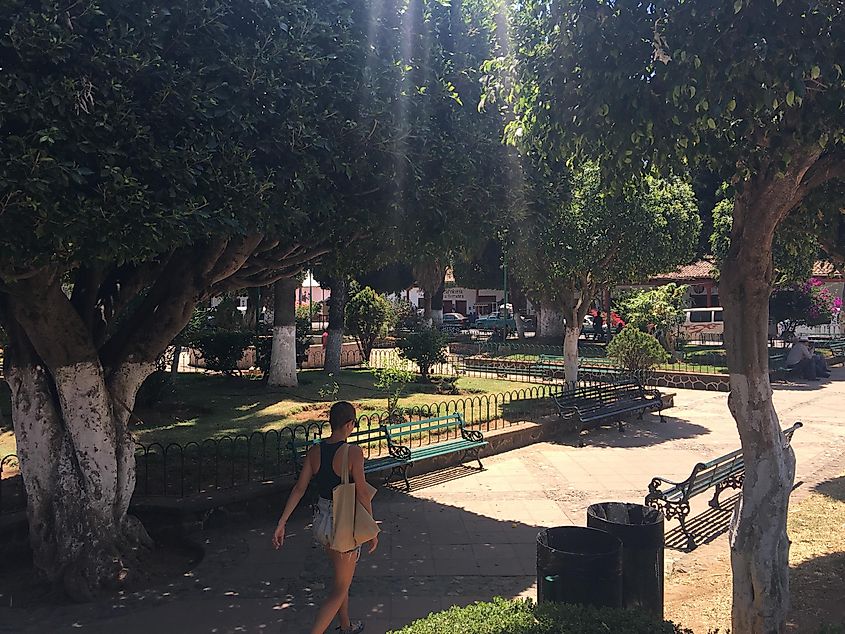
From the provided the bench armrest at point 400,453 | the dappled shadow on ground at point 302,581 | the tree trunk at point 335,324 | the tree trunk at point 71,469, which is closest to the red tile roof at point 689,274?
the tree trunk at point 335,324

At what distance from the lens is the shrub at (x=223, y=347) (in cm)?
1723

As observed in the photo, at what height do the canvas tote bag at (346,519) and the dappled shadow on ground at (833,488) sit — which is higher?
the canvas tote bag at (346,519)

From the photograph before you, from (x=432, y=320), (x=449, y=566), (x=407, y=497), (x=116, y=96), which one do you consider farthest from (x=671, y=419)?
(x=432, y=320)

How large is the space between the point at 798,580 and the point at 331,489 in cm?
382

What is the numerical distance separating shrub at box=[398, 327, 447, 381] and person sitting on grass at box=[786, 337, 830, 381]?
36.8 feet

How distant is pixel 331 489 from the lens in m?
4.48

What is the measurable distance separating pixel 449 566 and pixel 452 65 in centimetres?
535

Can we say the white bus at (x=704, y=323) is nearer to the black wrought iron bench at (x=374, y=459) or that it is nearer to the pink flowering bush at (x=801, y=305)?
the pink flowering bush at (x=801, y=305)

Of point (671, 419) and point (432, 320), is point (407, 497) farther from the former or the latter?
point (432, 320)

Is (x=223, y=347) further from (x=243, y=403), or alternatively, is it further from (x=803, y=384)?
(x=803, y=384)

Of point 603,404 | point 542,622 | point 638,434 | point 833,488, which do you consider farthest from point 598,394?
point 542,622

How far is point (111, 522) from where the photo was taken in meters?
5.91

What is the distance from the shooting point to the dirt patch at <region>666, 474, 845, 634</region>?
4629mm

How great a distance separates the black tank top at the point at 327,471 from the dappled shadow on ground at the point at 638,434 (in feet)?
25.1
